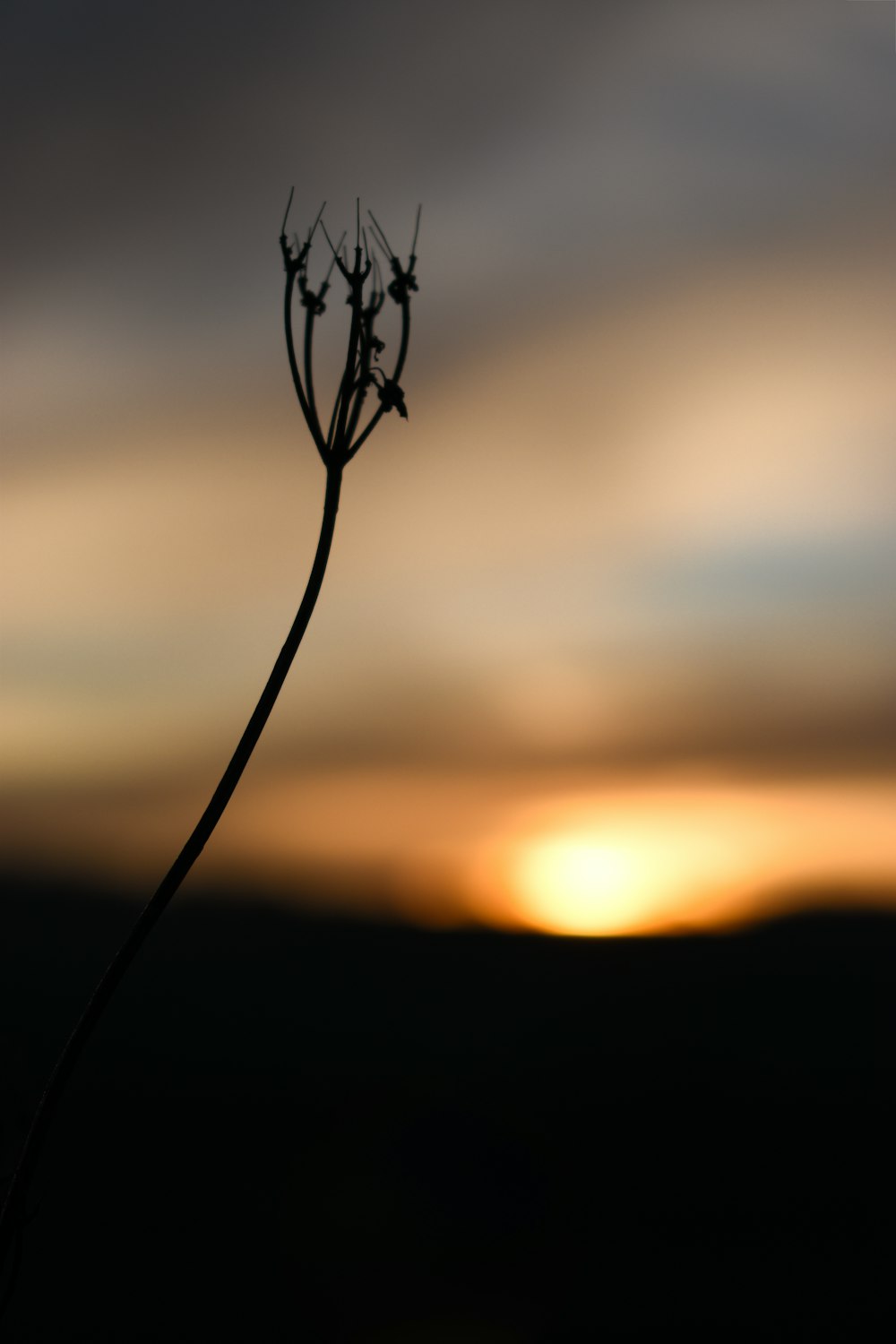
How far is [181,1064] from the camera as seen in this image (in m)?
97.5

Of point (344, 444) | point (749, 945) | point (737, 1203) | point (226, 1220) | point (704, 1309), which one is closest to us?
point (344, 444)

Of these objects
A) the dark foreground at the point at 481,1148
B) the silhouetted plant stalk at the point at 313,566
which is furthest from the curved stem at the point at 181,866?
the dark foreground at the point at 481,1148

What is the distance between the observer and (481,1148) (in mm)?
120188

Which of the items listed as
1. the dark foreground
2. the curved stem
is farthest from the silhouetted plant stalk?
the dark foreground

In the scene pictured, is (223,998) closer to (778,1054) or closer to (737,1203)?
(778,1054)

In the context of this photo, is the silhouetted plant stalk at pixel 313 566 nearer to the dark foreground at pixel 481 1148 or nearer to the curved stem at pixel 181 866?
the curved stem at pixel 181 866

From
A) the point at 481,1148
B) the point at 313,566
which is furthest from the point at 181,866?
the point at 481,1148

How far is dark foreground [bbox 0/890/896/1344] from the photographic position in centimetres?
9531

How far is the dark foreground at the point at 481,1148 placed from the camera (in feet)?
313

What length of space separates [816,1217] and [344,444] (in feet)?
476

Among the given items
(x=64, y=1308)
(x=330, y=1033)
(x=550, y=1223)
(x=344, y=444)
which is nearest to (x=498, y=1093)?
(x=550, y=1223)

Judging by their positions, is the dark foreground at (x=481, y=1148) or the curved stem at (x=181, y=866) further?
the dark foreground at (x=481, y=1148)

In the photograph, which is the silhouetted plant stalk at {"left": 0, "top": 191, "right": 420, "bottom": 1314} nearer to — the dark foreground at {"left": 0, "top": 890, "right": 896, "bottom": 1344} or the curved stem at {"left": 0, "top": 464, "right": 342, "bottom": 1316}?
the curved stem at {"left": 0, "top": 464, "right": 342, "bottom": 1316}

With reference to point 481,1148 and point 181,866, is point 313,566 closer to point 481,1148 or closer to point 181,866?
point 181,866
